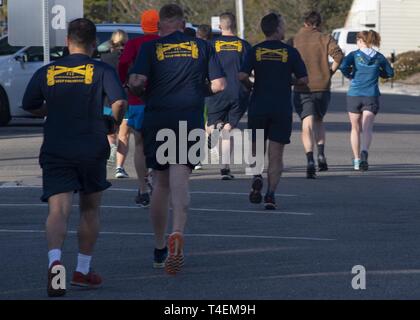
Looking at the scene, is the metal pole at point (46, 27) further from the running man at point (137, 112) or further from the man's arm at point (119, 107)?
the man's arm at point (119, 107)

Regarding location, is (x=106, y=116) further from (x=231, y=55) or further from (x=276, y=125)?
(x=231, y=55)

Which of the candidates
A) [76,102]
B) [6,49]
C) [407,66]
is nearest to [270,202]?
[76,102]

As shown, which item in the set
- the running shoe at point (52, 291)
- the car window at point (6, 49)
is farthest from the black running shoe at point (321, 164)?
the car window at point (6, 49)

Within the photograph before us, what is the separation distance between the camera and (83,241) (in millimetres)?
8859

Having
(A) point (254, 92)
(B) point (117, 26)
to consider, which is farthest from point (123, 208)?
(B) point (117, 26)

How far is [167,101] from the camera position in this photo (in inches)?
382

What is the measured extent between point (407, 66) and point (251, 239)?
47.6 m

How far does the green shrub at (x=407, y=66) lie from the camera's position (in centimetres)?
5740

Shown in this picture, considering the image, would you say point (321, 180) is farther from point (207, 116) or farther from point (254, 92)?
point (254, 92)

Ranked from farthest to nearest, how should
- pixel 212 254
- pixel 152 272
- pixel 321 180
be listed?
pixel 321 180 → pixel 212 254 → pixel 152 272

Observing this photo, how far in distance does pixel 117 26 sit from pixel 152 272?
15802mm

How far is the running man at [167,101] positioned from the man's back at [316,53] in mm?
7128

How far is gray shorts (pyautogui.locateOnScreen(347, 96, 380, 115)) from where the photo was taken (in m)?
17.8

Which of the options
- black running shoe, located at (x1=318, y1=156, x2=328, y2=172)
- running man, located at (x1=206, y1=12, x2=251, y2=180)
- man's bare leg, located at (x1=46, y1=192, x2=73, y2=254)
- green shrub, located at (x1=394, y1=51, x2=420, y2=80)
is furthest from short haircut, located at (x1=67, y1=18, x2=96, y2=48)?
green shrub, located at (x1=394, y1=51, x2=420, y2=80)
